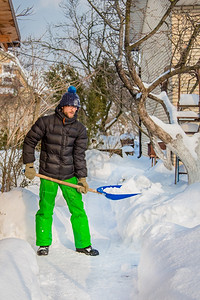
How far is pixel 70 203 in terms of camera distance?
13.6 ft

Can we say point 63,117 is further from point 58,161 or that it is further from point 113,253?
point 113,253

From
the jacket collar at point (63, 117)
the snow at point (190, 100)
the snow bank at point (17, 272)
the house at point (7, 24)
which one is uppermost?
the house at point (7, 24)

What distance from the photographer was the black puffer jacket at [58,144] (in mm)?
4016

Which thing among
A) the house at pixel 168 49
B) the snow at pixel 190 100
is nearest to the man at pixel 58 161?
the house at pixel 168 49

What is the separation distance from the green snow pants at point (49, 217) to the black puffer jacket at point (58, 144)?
0.18 metres

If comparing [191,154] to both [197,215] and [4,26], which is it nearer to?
[197,215]

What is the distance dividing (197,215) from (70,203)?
1.75 meters

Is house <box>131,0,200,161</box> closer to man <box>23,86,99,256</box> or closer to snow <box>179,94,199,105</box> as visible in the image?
snow <box>179,94,199,105</box>

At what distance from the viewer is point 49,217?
13.4 ft

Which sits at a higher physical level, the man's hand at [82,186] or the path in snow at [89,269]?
the man's hand at [82,186]

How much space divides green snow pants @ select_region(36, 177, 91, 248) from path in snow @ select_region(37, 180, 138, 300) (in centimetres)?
19

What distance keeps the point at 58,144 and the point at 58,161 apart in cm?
22

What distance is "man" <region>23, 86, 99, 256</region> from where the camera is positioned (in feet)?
13.1

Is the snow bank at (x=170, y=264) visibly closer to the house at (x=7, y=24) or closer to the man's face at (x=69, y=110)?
the man's face at (x=69, y=110)
